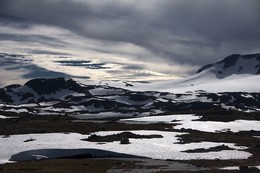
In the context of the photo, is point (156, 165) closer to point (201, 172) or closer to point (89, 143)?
point (201, 172)

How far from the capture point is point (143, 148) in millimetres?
72250

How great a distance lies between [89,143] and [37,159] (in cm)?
1384

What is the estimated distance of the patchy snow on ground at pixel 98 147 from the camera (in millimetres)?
66644

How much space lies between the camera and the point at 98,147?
72875 millimetres

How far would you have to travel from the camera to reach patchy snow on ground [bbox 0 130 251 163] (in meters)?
66.6

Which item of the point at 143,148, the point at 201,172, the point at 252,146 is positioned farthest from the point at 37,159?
the point at 252,146

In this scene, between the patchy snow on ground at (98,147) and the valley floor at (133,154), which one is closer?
the valley floor at (133,154)

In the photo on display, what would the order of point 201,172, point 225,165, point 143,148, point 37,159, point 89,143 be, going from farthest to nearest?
1. point 89,143
2. point 143,148
3. point 37,159
4. point 225,165
5. point 201,172

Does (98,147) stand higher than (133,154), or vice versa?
(98,147)

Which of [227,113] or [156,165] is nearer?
[156,165]

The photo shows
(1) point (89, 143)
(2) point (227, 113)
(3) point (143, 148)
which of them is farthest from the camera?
(2) point (227, 113)

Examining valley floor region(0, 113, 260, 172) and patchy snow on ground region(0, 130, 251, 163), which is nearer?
valley floor region(0, 113, 260, 172)

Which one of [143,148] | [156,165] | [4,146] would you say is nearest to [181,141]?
[143,148]

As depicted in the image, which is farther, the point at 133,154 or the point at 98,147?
the point at 98,147
